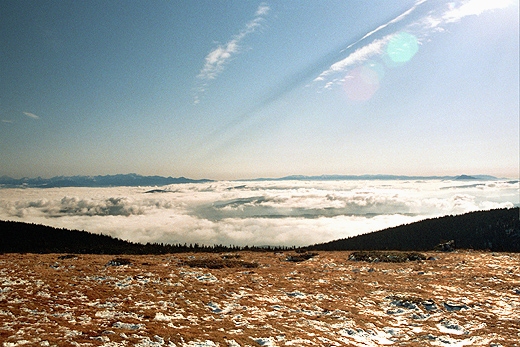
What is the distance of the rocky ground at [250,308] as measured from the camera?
1428 centimetres

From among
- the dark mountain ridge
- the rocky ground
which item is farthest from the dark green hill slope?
the rocky ground

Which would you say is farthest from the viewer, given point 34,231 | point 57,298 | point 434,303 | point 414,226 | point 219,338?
point 414,226

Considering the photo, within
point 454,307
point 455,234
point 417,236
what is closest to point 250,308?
point 454,307

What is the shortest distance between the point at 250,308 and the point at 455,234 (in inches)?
5265

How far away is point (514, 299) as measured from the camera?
907 inches

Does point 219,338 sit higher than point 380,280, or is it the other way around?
point 219,338

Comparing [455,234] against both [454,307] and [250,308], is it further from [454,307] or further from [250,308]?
[250,308]

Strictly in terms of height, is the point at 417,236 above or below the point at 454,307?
below

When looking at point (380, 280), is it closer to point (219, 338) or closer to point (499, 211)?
point (219, 338)

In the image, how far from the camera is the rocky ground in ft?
46.9

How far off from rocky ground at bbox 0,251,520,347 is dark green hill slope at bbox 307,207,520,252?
86.0 m

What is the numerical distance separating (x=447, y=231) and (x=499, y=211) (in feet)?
85.6

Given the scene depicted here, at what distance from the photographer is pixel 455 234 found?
389 feet

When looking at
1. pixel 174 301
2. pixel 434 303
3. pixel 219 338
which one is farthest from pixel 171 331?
pixel 434 303
